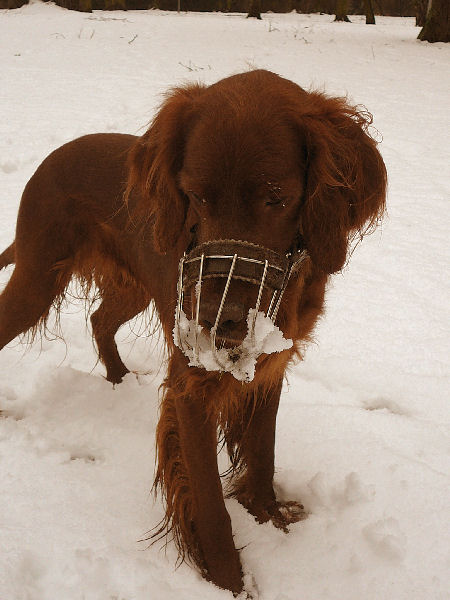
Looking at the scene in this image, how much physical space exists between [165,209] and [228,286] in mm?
439

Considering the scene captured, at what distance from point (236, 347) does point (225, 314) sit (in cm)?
11

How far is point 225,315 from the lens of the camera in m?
1.23

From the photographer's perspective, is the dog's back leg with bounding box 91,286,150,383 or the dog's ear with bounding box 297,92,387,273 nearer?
the dog's ear with bounding box 297,92,387,273

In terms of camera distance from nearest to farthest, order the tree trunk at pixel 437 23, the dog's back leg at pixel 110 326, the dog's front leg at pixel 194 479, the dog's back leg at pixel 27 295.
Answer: the dog's front leg at pixel 194 479 < the dog's back leg at pixel 27 295 < the dog's back leg at pixel 110 326 < the tree trunk at pixel 437 23

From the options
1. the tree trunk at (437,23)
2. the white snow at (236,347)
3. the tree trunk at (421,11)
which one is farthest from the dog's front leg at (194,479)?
the tree trunk at (421,11)

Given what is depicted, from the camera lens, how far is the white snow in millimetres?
1283

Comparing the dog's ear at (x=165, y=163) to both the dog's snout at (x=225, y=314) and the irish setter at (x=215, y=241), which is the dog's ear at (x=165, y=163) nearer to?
the irish setter at (x=215, y=241)

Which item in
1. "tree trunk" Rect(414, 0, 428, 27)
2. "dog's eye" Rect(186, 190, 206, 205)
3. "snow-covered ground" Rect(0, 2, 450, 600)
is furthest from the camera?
"tree trunk" Rect(414, 0, 428, 27)

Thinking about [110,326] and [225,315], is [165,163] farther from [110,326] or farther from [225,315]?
[110,326]

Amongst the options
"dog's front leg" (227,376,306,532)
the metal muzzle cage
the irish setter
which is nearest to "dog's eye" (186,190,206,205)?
the irish setter

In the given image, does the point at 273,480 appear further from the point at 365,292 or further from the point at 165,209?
the point at 365,292

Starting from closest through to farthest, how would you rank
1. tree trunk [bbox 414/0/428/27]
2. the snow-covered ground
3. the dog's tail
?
the snow-covered ground, the dog's tail, tree trunk [bbox 414/0/428/27]

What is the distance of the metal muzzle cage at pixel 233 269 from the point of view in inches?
49.9

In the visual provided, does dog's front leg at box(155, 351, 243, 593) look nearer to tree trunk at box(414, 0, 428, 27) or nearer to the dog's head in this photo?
the dog's head
